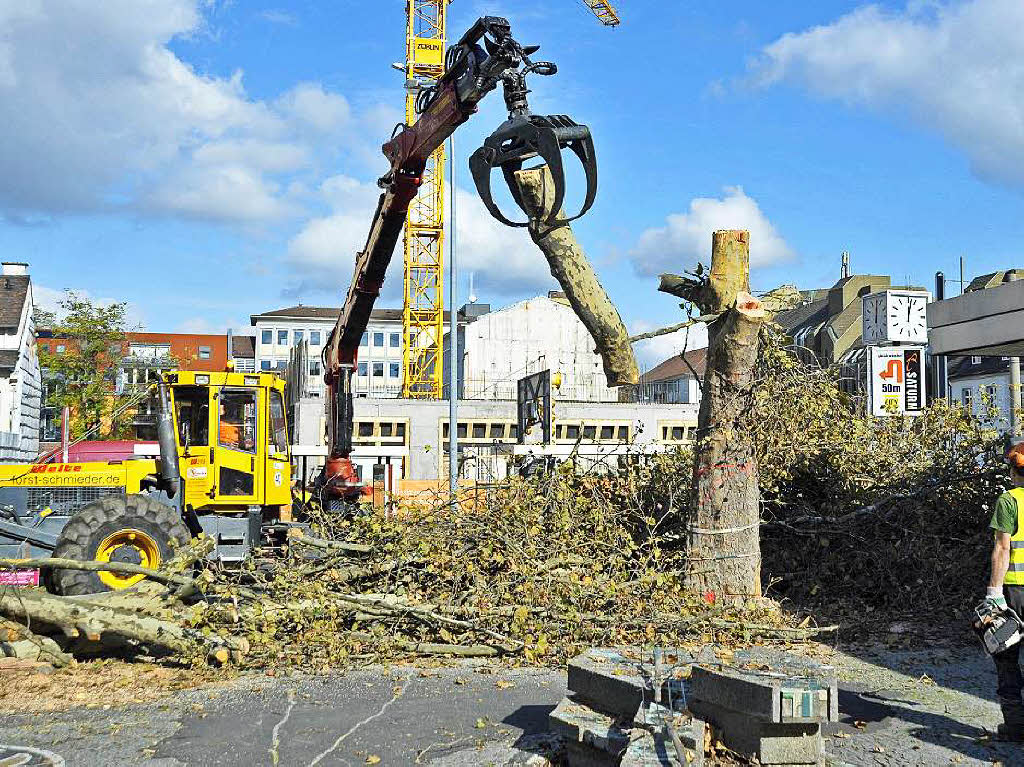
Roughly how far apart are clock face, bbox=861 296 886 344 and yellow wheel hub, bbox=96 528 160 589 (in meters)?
13.7

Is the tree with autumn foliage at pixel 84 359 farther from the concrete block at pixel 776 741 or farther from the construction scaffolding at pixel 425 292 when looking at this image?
the concrete block at pixel 776 741

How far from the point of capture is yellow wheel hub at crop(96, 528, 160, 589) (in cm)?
1053

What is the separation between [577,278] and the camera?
8.47m

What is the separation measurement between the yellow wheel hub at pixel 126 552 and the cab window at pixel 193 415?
2810mm

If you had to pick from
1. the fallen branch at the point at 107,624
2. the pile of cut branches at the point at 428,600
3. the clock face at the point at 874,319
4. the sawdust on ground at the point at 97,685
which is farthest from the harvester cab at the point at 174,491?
the clock face at the point at 874,319

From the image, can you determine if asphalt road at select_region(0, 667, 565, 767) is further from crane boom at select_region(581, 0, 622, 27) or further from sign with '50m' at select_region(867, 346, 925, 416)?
crane boom at select_region(581, 0, 622, 27)

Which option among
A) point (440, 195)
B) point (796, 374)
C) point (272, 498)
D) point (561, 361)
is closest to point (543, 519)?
point (796, 374)

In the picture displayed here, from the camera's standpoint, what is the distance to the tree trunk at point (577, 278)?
8.03 meters

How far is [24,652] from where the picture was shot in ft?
27.3

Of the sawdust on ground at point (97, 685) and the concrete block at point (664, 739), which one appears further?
the sawdust on ground at point (97, 685)

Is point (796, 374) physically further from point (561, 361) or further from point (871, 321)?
point (561, 361)

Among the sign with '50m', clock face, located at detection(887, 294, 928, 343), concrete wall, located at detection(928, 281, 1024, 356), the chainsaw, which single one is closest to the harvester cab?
the chainsaw

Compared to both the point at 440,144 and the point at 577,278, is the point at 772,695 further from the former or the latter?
the point at 440,144

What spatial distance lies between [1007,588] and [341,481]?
10.8 meters
